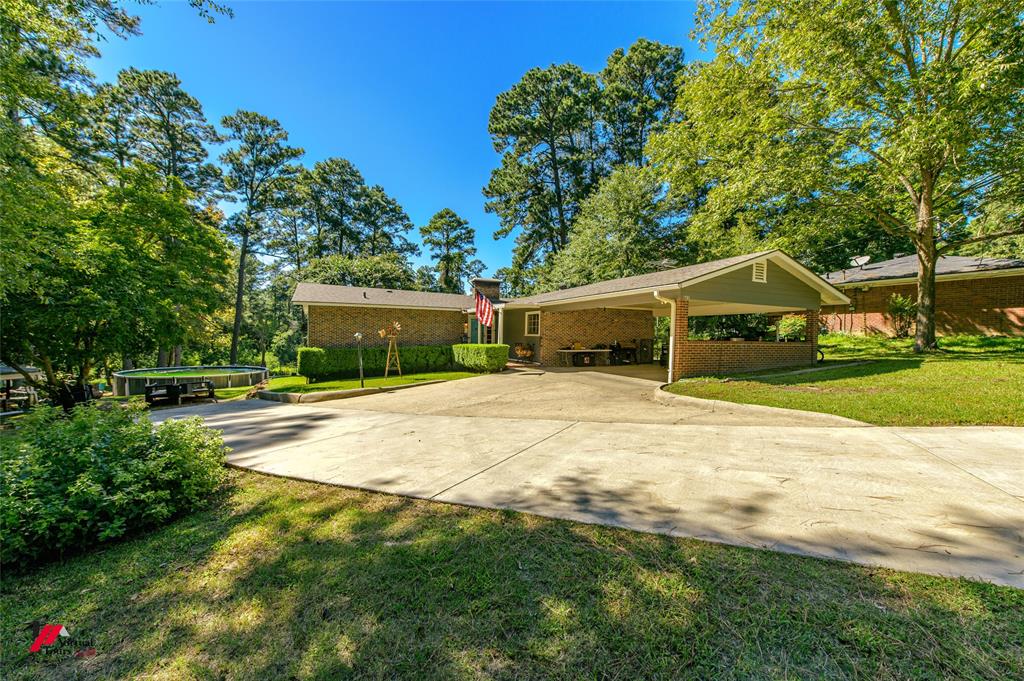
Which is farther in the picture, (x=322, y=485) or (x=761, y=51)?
(x=761, y=51)

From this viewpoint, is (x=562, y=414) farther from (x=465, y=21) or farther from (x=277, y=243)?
(x=277, y=243)

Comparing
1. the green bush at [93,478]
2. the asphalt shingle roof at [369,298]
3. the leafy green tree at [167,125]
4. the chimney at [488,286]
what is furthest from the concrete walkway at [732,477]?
the leafy green tree at [167,125]

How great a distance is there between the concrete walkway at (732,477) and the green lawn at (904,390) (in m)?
0.61

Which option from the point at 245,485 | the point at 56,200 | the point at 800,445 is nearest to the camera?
the point at 245,485

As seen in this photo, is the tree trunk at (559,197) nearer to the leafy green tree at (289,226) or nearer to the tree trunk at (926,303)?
the leafy green tree at (289,226)

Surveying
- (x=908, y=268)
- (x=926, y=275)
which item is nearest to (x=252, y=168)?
(x=926, y=275)

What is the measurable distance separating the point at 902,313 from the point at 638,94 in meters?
24.4

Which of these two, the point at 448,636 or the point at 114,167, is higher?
the point at 114,167

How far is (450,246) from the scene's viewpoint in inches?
1435

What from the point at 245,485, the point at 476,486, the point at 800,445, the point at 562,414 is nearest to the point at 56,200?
the point at 245,485

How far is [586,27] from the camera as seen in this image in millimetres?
13922

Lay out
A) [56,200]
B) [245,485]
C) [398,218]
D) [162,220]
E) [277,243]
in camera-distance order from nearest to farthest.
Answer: [245,485]
[56,200]
[162,220]
[277,243]
[398,218]

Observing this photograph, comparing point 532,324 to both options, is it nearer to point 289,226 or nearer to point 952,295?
point 952,295

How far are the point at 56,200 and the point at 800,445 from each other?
12.6 meters
